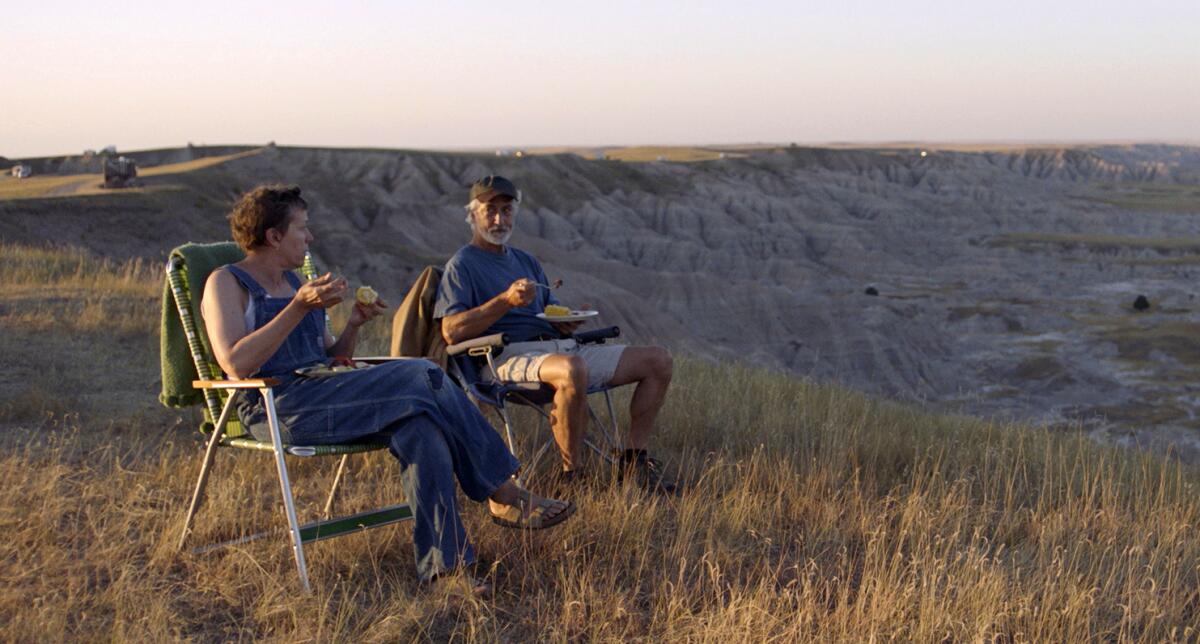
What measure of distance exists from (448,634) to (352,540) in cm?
73

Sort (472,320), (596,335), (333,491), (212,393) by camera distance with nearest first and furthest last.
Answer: (212,393), (333,491), (472,320), (596,335)

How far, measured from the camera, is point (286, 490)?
378cm


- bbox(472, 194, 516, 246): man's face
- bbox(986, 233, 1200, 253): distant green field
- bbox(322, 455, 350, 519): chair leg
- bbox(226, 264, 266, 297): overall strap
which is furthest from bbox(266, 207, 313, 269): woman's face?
bbox(986, 233, 1200, 253): distant green field

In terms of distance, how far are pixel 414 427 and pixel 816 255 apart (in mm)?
57055

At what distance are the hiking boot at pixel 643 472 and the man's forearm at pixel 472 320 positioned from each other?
0.86 meters

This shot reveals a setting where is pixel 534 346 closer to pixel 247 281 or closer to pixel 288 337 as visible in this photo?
pixel 288 337

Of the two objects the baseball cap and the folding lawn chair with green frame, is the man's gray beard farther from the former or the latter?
the folding lawn chair with green frame

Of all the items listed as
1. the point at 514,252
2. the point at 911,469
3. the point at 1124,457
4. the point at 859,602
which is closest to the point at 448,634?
the point at 859,602

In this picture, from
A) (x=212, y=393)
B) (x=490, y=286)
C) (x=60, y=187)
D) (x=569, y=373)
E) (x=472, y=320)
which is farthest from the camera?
(x=60, y=187)

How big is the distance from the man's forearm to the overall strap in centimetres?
116

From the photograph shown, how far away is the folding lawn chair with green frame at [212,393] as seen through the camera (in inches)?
154

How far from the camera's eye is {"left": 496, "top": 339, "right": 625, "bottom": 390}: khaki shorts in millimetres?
5180

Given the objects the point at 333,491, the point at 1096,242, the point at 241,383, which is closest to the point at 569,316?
the point at 333,491

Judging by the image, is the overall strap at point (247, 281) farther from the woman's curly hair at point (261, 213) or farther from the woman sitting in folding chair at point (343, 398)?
the woman's curly hair at point (261, 213)
